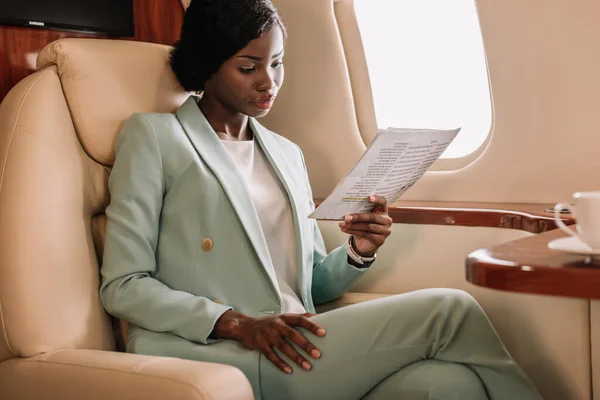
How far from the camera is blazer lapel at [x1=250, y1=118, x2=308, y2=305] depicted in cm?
170

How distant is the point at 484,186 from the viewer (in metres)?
2.07

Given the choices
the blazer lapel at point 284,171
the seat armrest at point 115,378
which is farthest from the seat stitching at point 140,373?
the blazer lapel at point 284,171

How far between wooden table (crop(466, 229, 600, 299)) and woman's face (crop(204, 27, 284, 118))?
2.74 ft

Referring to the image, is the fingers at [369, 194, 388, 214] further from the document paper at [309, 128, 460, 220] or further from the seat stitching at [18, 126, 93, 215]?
the seat stitching at [18, 126, 93, 215]

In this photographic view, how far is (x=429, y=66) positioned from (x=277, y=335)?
3.94 feet

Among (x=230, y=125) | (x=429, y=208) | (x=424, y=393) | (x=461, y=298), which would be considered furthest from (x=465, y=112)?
(x=424, y=393)

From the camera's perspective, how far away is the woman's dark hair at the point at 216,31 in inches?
67.1

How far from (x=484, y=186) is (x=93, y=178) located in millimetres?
985

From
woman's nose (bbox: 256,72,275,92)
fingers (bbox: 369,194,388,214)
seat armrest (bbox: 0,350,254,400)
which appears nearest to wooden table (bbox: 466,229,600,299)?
seat armrest (bbox: 0,350,254,400)

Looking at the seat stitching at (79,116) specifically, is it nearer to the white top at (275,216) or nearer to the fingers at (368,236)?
the white top at (275,216)

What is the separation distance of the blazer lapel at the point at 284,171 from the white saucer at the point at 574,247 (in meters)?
0.74

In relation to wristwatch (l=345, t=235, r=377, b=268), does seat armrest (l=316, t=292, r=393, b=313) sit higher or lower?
lower

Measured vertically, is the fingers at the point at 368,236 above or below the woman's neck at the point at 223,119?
below

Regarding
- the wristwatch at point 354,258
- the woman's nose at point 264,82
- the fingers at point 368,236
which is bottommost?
the wristwatch at point 354,258
